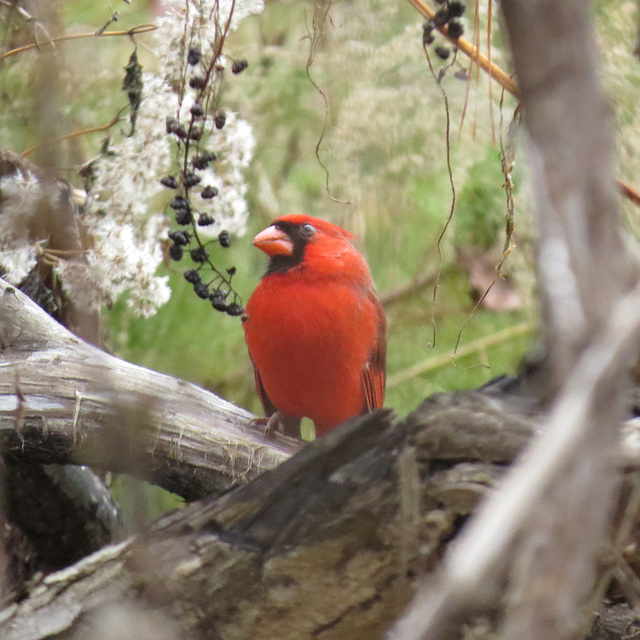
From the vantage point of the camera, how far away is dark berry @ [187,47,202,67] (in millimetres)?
2342

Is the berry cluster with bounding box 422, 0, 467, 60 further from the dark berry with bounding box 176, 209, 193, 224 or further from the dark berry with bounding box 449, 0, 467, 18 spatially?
the dark berry with bounding box 176, 209, 193, 224

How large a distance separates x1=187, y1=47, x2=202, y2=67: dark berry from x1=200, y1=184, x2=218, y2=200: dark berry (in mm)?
352

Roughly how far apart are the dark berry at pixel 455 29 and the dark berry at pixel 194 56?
67 centimetres

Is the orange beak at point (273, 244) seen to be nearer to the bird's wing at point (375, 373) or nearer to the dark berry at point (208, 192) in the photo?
the bird's wing at point (375, 373)

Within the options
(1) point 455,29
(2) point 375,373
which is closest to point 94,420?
(2) point 375,373

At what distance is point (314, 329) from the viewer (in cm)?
291

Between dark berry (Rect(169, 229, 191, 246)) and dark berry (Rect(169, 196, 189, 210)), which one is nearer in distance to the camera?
dark berry (Rect(169, 196, 189, 210))

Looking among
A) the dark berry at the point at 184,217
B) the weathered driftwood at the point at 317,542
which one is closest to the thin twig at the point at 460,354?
the dark berry at the point at 184,217

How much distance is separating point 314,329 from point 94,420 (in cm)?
82

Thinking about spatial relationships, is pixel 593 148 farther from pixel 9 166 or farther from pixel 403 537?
pixel 9 166

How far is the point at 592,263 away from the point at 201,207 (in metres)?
2.27

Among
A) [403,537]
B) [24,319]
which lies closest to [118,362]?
[24,319]

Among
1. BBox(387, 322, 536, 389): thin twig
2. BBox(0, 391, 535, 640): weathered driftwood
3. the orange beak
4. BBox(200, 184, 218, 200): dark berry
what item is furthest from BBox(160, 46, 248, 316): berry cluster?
BBox(387, 322, 536, 389): thin twig

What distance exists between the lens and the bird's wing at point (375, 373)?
3.09m
